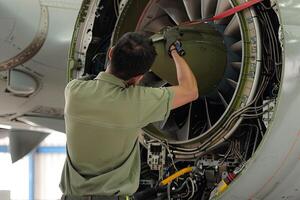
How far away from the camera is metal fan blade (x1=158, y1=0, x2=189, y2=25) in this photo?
4227 millimetres

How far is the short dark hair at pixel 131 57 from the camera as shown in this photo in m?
2.72

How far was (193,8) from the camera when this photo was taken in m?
4.10

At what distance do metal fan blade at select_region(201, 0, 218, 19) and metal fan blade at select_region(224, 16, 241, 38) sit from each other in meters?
0.24

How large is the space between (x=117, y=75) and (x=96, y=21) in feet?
4.91

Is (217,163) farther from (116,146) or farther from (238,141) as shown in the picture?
(116,146)

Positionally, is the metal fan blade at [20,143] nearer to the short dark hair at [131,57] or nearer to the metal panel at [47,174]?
the short dark hair at [131,57]

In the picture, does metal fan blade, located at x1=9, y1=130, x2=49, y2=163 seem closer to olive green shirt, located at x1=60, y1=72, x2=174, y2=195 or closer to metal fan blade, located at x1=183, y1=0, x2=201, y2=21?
metal fan blade, located at x1=183, y1=0, x2=201, y2=21

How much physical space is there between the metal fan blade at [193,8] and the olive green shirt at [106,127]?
137 cm

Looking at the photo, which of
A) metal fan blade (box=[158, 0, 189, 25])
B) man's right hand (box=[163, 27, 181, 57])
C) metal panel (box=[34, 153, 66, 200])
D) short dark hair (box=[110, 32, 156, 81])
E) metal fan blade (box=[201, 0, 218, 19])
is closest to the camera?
short dark hair (box=[110, 32, 156, 81])

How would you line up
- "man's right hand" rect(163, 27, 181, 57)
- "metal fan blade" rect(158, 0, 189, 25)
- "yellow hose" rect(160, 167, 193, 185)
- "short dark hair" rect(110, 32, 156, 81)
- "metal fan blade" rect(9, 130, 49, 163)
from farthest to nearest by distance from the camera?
1. "metal fan blade" rect(9, 130, 49, 163)
2. "metal fan blade" rect(158, 0, 189, 25)
3. "yellow hose" rect(160, 167, 193, 185)
4. "man's right hand" rect(163, 27, 181, 57)
5. "short dark hair" rect(110, 32, 156, 81)

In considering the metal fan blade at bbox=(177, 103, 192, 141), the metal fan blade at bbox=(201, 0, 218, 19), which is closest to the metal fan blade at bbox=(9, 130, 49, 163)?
the metal fan blade at bbox=(177, 103, 192, 141)

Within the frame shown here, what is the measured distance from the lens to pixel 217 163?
3.60 m

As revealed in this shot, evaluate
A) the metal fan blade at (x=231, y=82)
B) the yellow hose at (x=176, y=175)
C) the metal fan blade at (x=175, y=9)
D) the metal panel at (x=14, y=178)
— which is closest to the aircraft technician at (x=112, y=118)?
the yellow hose at (x=176, y=175)

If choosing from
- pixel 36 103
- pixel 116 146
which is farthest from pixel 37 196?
pixel 116 146
